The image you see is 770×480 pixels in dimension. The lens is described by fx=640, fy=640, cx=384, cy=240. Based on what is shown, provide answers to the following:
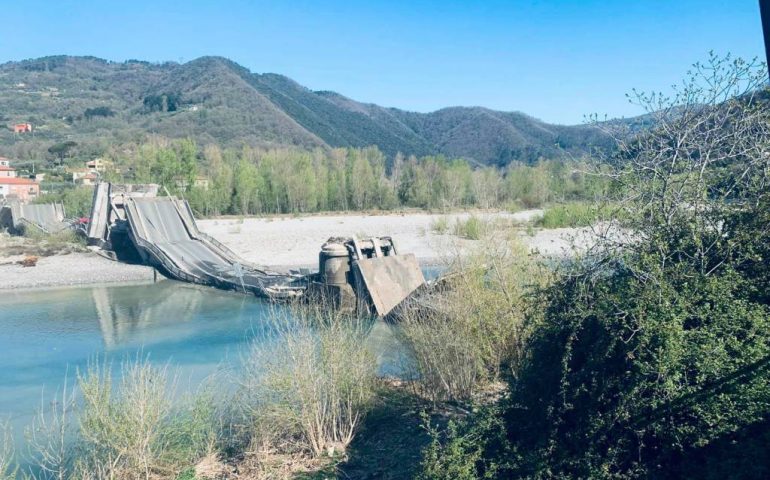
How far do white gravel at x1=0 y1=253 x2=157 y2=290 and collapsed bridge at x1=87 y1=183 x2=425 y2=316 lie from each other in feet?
2.72

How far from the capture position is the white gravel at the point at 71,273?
26.5 m

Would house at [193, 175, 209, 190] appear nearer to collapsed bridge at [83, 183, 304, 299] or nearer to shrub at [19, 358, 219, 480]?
collapsed bridge at [83, 183, 304, 299]

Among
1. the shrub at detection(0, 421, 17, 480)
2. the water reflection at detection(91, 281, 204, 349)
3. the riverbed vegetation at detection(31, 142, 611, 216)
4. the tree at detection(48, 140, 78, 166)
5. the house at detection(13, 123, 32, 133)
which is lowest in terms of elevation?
the water reflection at detection(91, 281, 204, 349)

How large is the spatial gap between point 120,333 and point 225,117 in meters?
92.4

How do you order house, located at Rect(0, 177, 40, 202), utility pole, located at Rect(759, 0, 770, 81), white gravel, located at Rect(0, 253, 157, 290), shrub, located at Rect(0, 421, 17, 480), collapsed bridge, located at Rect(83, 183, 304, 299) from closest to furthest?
utility pole, located at Rect(759, 0, 770, 81) → shrub, located at Rect(0, 421, 17, 480) → collapsed bridge, located at Rect(83, 183, 304, 299) → white gravel, located at Rect(0, 253, 157, 290) → house, located at Rect(0, 177, 40, 202)

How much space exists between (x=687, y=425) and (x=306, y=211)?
53.4 m

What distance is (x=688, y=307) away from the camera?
19.1 ft

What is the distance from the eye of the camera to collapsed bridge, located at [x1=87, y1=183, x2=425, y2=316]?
17828mm

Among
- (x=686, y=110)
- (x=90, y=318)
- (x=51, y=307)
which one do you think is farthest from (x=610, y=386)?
(x=51, y=307)

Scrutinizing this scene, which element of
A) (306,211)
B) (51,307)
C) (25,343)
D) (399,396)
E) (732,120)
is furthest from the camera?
(306,211)

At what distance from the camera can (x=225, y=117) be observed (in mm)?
105938

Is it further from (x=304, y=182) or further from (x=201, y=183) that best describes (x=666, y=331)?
(x=201, y=183)

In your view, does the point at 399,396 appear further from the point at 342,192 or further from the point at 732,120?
the point at 342,192

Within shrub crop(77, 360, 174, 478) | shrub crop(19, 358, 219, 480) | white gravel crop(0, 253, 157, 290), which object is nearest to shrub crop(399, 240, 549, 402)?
shrub crop(19, 358, 219, 480)
